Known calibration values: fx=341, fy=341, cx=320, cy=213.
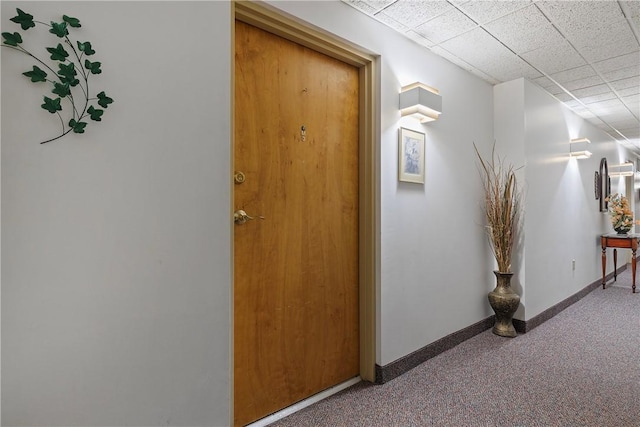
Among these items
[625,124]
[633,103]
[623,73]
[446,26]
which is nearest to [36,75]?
[446,26]

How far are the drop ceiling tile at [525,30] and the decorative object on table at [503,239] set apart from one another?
87 cm

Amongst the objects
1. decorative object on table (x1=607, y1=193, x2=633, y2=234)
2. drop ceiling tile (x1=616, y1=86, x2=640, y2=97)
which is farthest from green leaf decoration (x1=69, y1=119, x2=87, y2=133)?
decorative object on table (x1=607, y1=193, x2=633, y2=234)

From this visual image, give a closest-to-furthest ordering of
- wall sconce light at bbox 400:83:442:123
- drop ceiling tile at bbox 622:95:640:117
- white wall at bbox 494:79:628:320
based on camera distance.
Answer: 1. wall sconce light at bbox 400:83:442:123
2. white wall at bbox 494:79:628:320
3. drop ceiling tile at bbox 622:95:640:117

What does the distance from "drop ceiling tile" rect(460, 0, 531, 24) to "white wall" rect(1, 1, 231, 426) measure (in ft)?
4.89

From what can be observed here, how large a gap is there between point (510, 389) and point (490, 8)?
2.39 metres

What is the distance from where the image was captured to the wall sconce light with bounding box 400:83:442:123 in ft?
7.50

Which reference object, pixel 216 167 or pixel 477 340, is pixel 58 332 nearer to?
pixel 216 167

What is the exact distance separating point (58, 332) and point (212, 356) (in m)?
0.59

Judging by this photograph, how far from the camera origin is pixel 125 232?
1301mm

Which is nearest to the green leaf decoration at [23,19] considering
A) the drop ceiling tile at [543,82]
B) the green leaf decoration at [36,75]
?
the green leaf decoration at [36,75]

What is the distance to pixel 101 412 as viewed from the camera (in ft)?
4.11

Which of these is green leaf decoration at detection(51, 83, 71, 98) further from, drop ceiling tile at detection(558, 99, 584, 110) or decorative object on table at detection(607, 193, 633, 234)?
decorative object on table at detection(607, 193, 633, 234)

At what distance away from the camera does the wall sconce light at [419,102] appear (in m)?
A: 2.29

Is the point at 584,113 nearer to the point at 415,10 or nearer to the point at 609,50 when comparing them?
the point at 609,50
